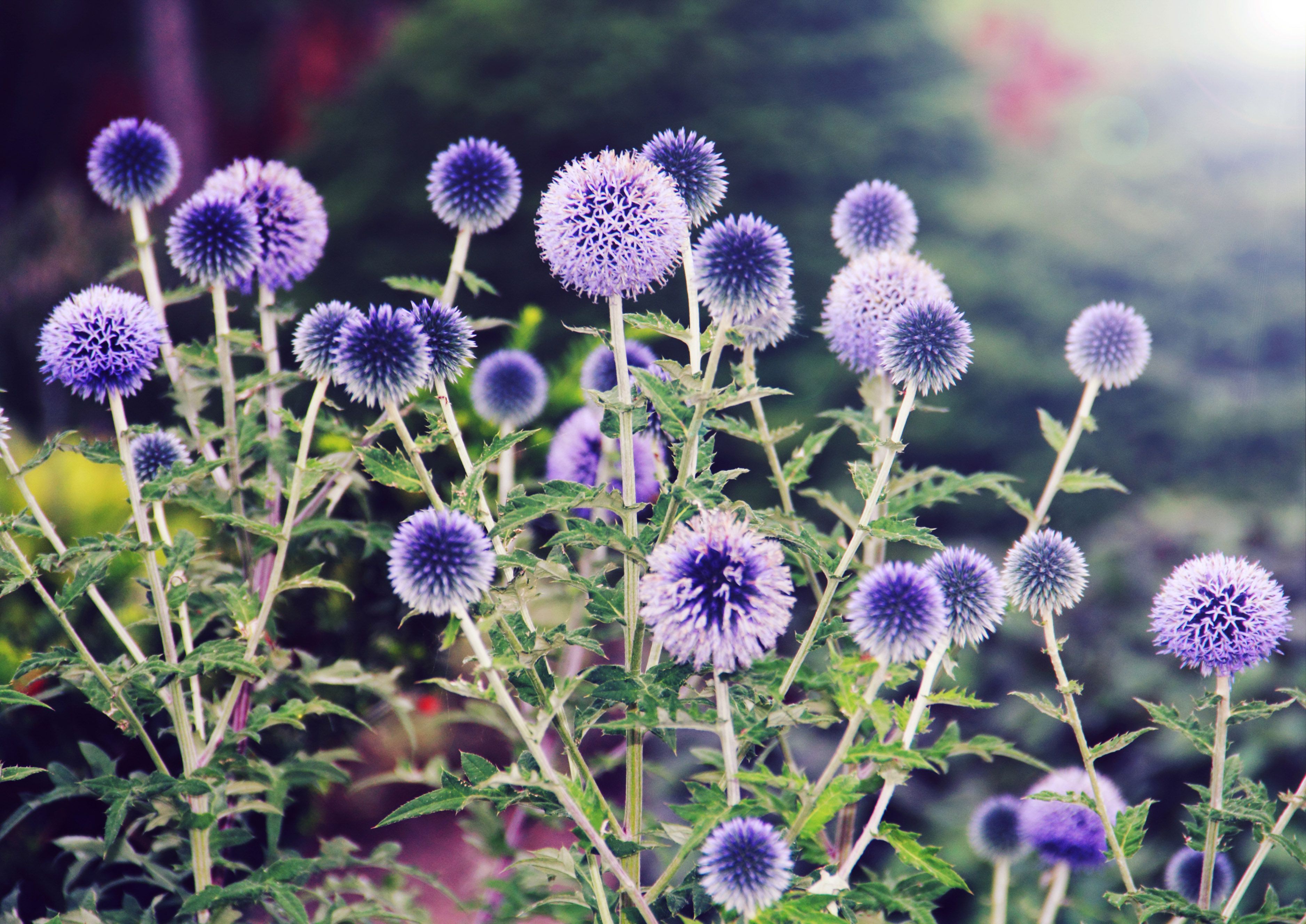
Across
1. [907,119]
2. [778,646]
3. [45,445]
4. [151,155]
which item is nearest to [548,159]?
[907,119]

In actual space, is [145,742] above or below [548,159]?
below

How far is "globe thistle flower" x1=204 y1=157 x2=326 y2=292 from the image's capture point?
267 centimetres

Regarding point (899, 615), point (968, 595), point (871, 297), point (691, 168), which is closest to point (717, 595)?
point (899, 615)

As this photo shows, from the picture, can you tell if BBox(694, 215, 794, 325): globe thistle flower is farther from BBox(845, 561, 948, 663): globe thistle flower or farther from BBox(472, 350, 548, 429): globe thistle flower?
BBox(472, 350, 548, 429): globe thistle flower

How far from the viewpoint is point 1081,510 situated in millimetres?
5938

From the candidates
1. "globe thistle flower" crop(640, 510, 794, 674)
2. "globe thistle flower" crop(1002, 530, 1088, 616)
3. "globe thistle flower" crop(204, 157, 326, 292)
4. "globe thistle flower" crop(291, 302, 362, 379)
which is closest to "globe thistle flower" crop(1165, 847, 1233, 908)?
"globe thistle flower" crop(1002, 530, 1088, 616)

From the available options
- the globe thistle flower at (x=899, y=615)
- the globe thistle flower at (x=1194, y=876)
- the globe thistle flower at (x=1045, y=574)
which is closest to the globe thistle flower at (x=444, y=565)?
the globe thistle flower at (x=899, y=615)

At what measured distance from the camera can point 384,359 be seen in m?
1.99

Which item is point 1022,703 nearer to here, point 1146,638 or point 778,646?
point 1146,638

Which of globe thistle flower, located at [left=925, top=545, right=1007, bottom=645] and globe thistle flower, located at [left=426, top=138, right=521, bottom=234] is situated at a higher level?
globe thistle flower, located at [left=426, top=138, right=521, bottom=234]

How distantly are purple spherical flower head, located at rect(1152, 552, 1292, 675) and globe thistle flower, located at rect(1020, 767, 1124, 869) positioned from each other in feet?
2.00

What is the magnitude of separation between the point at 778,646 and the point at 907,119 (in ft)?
22.1

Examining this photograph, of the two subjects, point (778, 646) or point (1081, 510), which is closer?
point (778, 646)

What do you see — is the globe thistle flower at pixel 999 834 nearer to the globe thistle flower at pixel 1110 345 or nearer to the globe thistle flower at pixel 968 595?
the globe thistle flower at pixel 968 595
